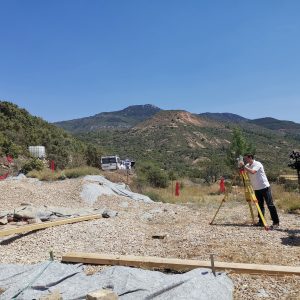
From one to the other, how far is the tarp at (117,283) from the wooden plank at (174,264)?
1.22ft

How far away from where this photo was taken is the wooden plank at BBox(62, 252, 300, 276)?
6.08 metres

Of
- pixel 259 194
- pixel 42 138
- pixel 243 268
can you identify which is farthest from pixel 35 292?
pixel 42 138

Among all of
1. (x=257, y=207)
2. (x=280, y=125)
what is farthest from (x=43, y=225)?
(x=280, y=125)

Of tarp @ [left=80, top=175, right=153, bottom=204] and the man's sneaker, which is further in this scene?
tarp @ [left=80, top=175, right=153, bottom=204]

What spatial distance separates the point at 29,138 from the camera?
41875 millimetres

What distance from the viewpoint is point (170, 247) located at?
329 inches

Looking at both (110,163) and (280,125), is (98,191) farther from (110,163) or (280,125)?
(280,125)

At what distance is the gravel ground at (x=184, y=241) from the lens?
234 inches

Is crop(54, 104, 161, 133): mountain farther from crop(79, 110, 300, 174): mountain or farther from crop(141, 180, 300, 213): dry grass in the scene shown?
crop(141, 180, 300, 213): dry grass

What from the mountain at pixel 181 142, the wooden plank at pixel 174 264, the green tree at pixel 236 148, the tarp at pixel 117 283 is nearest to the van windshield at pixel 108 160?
the green tree at pixel 236 148

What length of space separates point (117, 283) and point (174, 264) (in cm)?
111

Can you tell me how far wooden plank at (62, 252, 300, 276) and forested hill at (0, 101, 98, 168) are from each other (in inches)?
852

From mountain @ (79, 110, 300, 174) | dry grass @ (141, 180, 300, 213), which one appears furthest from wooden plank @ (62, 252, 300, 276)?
mountain @ (79, 110, 300, 174)

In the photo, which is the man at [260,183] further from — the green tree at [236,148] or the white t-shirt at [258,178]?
the green tree at [236,148]
